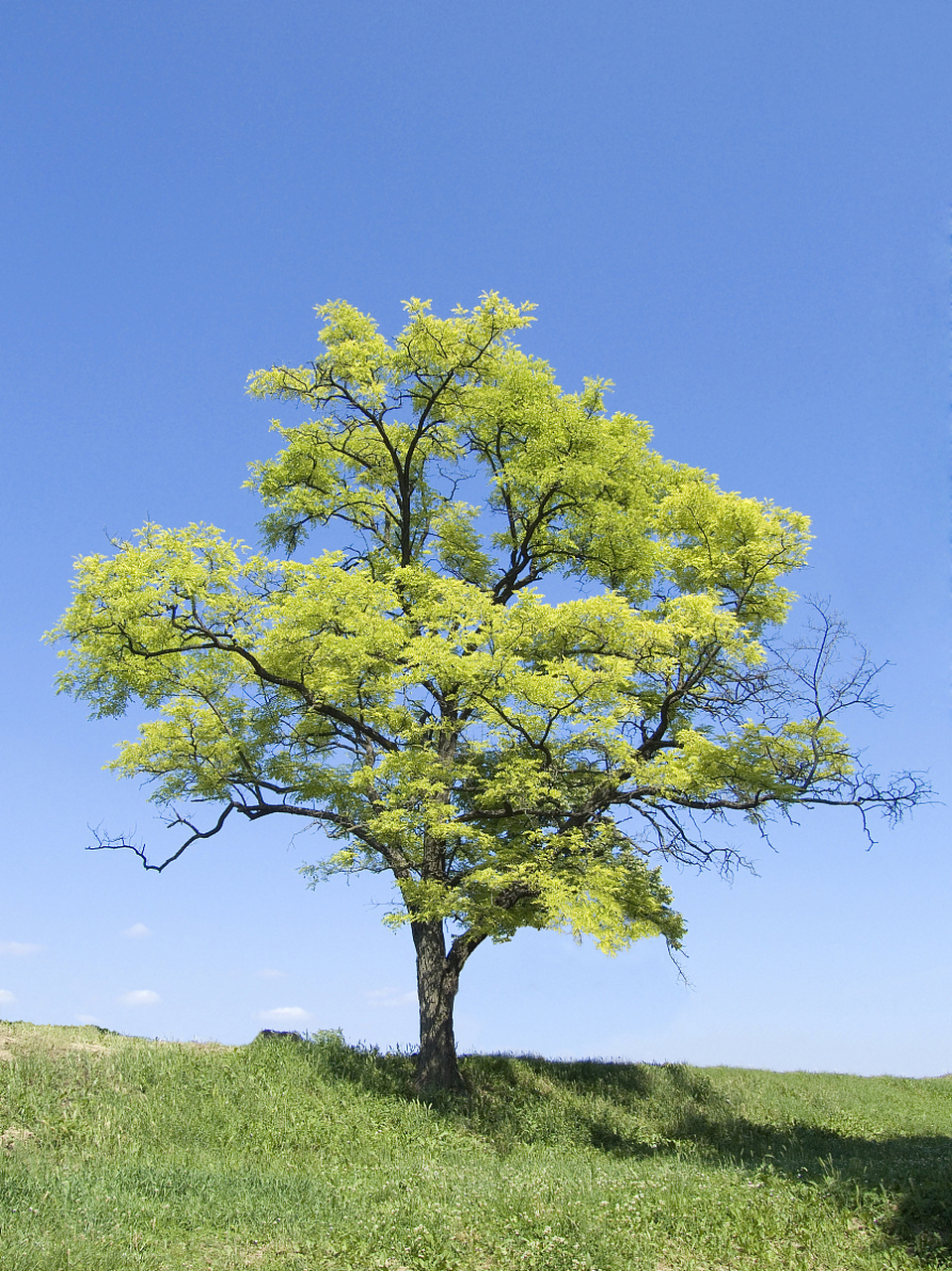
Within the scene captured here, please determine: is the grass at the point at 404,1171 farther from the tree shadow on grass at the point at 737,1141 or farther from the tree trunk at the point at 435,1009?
the tree trunk at the point at 435,1009

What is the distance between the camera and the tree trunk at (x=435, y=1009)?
17859 millimetres

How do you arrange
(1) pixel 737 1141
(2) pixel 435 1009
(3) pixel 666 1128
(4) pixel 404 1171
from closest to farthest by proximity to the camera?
1. (4) pixel 404 1171
2. (1) pixel 737 1141
3. (2) pixel 435 1009
4. (3) pixel 666 1128

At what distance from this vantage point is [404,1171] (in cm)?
1259

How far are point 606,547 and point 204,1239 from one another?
1508 centimetres

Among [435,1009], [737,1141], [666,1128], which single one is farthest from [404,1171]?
[666,1128]

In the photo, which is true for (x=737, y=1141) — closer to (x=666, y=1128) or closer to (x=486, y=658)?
(x=666, y=1128)

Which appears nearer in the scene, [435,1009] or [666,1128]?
[435,1009]

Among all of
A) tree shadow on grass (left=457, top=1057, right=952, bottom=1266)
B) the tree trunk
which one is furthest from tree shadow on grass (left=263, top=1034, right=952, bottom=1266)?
the tree trunk

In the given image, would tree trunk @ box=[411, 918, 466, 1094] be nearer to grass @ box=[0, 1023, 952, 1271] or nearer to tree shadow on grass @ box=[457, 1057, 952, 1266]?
grass @ box=[0, 1023, 952, 1271]

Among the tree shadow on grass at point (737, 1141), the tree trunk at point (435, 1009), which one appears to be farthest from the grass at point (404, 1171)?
the tree trunk at point (435, 1009)

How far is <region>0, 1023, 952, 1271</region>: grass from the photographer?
378 inches

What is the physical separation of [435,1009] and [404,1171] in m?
5.60

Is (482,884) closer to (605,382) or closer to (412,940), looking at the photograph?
(412,940)

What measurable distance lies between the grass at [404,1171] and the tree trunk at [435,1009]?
657 mm
